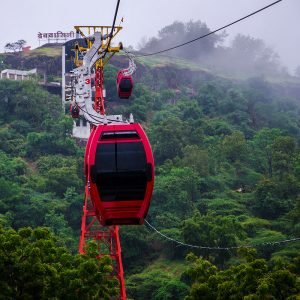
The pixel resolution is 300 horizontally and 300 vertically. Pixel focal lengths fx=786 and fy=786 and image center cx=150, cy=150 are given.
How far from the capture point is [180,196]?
149 feet

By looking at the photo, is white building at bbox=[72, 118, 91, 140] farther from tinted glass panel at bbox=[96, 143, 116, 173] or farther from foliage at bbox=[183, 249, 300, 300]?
tinted glass panel at bbox=[96, 143, 116, 173]

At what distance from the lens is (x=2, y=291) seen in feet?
69.8

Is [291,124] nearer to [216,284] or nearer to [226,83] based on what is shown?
[226,83]

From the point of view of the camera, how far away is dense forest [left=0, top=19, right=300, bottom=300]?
23.0 m

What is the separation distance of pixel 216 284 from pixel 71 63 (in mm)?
45364

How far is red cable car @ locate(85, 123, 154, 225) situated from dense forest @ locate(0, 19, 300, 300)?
637cm

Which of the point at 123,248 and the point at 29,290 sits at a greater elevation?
the point at 29,290

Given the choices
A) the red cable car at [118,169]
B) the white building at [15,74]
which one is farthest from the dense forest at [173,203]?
the white building at [15,74]

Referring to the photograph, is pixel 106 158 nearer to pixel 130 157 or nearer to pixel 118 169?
pixel 118 169

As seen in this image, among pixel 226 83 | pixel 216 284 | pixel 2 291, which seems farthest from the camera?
pixel 226 83

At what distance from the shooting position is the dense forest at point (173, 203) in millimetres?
23047

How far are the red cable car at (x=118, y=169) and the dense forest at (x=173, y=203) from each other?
20.9 feet

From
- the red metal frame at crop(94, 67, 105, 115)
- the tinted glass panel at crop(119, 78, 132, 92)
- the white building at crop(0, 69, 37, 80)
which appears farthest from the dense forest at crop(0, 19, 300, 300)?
the white building at crop(0, 69, 37, 80)

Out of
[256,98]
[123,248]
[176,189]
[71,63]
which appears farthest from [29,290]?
[256,98]
